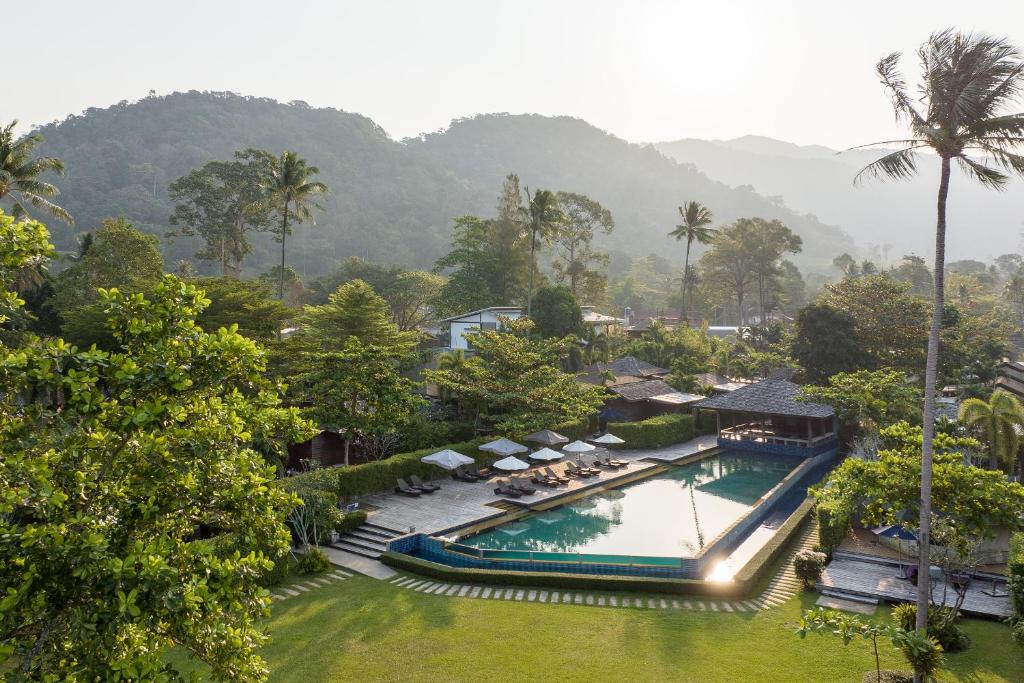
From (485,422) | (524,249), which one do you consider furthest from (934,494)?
(524,249)

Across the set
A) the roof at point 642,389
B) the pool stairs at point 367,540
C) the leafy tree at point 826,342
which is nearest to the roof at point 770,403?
the roof at point 642,389

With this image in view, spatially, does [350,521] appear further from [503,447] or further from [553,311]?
[553,311]

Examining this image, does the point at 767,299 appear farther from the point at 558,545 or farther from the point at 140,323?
the point at 140,323

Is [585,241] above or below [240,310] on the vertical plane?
above

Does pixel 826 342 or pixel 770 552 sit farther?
pixel 826 342

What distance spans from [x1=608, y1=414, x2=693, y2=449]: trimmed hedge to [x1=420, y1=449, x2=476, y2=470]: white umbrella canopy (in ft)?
44.8

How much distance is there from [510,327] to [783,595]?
2395 centimetres

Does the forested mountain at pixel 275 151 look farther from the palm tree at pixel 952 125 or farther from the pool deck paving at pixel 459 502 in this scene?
the palm tree at pixel 952 125

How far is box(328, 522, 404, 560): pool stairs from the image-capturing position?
23.2 m

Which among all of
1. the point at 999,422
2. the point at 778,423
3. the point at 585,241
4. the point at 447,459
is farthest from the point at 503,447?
the point at 585,241

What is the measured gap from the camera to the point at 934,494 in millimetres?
14523

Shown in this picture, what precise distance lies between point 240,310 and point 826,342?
36.9 m

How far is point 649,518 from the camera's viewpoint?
27.5 m

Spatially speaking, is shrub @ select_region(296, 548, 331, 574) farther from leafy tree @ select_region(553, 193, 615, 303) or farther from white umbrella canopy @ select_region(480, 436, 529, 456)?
leafy tree @ select_region(553, 193, 615, 303)
